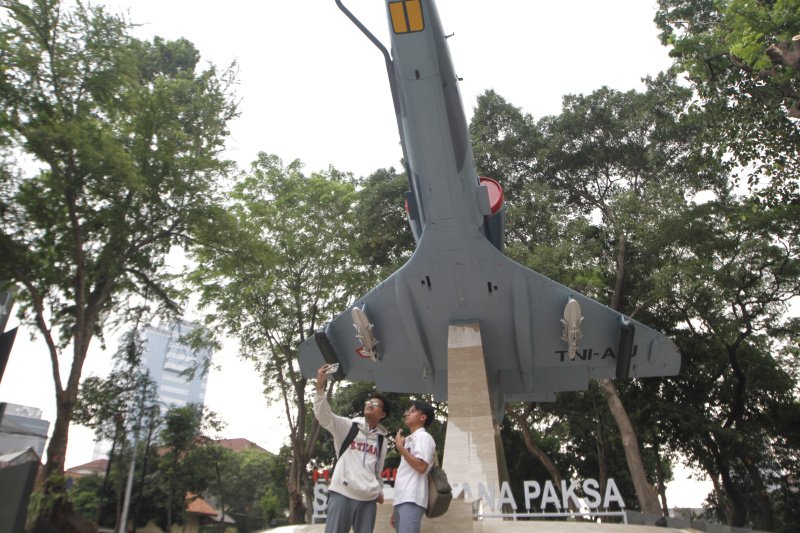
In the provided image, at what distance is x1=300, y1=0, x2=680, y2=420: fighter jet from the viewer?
9500 millimetres

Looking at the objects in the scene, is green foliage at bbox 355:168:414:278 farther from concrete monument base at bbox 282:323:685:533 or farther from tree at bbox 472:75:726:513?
concrete monument base at bbox 282:323:685:533

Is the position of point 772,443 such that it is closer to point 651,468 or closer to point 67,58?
point 651,468

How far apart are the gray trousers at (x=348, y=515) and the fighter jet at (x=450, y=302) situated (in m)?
7.03

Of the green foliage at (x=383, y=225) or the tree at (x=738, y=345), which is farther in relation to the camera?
the green foliage at (x=383, y=225)

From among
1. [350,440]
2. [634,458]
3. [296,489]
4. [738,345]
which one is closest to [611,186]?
[738,345]

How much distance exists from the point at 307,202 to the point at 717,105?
46.5 feet

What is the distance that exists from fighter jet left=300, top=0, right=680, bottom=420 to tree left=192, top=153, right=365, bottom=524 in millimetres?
5617

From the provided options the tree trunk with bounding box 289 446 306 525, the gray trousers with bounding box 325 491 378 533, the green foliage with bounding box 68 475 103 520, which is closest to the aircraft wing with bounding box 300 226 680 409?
the tree trunk with bounding box 289 446 306 525

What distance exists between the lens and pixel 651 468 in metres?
28.3

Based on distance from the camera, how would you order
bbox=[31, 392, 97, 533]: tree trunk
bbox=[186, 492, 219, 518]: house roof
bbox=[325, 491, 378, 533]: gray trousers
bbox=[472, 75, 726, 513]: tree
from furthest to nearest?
bbox=[186, 492, 219, 518]: house roof
bbox=[472, 75, 726, 513]: tree
bbox=[31, 392, 97, 533]: tree trunk
bbox=[325, 491, 378, 533]: gray trousers

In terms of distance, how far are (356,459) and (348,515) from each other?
389 mm

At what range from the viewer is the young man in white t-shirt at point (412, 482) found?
3893mm

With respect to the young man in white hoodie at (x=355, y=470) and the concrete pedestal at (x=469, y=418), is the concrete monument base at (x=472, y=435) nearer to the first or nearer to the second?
the concrete pedestal at (x=469, y=418)

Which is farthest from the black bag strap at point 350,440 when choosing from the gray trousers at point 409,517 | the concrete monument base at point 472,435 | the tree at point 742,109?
the tree at point 742,109
